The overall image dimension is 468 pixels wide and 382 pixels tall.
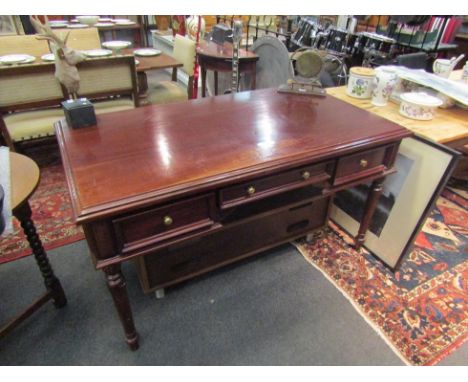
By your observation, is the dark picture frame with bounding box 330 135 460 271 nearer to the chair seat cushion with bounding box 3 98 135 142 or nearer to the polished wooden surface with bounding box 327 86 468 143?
the polished wooden surface with bounding box 327 86 468 143

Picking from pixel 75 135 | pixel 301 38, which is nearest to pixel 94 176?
pixel 75 135

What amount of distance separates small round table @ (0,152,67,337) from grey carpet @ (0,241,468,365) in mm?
105

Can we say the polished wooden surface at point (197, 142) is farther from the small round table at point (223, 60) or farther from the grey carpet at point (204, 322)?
the small round table at point (223, 60)

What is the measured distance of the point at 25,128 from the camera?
1.92m

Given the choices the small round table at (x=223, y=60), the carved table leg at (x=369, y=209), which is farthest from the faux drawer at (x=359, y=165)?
the small round table at (x=223, y=60)

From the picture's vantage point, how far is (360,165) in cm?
114

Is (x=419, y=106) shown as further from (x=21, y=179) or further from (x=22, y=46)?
(x=22, y=46)

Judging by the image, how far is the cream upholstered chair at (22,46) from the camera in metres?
2.34

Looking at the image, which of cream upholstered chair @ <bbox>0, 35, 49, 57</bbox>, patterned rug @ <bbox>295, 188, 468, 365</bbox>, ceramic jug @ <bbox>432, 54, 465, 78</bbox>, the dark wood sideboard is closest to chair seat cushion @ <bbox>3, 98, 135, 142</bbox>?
cream upholstered chair @ <bbox>0, 35, 49, 57</bbox>

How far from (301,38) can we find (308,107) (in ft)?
7.58

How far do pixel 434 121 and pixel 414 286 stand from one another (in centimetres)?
75

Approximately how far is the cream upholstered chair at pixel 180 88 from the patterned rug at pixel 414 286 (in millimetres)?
1615

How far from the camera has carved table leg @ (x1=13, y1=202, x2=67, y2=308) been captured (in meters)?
0.95

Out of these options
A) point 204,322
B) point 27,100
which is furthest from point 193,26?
point 204,322
